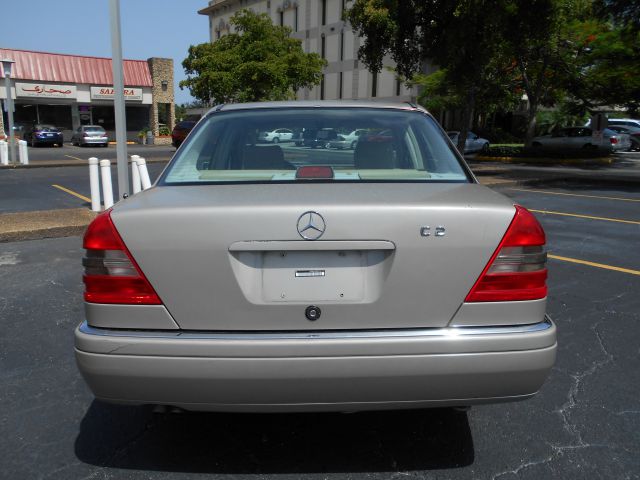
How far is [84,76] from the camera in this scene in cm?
4306

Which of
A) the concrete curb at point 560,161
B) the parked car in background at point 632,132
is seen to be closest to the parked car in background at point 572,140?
the concrete curb at point 560,161

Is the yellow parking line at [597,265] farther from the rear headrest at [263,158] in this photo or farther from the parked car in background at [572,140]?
the parked car in background at [572,140]

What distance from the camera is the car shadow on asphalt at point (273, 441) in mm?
2668

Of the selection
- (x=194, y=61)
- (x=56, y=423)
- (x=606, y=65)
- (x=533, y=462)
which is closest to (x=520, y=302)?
(x=533, y=462)

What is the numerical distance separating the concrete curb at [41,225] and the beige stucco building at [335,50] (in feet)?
116

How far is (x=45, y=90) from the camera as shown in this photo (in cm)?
4147

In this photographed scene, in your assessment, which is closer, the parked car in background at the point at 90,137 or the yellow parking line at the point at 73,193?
the yellow parking line at the point at 73,193

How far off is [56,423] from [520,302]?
243cm

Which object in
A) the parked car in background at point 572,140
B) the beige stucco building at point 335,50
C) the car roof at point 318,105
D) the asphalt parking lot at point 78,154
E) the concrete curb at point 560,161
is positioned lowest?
the asphalt parking lot at point 78,154

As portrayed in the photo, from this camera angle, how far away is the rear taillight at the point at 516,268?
2.32 meters

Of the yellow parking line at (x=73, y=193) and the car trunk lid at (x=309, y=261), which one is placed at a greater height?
the car trunk lid at (x=309, y=261)

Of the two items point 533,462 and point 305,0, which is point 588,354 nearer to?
point 533,462

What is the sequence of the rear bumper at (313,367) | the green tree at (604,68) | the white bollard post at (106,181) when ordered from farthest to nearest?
the green tree at (604,68), the white bollard post at (106,181), the rear bumper at (313,367)

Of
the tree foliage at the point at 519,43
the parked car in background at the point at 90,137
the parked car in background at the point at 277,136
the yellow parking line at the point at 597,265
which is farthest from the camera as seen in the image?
the parked car in background at the point at 90,137
